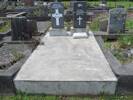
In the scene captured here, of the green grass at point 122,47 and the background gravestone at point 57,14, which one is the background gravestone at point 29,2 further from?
the green grass at point 122,47

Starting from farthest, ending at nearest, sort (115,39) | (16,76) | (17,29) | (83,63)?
(115,39) → (17,29) → (83,63) → (16,76)

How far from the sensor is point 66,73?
507 centimetres

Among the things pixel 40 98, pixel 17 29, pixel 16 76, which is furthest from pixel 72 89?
pixel 17 29

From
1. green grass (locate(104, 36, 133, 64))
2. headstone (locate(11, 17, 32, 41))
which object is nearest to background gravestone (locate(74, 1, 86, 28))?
green grass (locate(104, 36, 133, 64))

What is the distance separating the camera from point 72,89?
183 inches

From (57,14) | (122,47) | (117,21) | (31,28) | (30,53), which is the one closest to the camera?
(30,53)

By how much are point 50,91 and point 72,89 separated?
0.40 meters

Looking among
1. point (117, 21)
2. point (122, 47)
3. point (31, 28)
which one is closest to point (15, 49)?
point (31, 28)

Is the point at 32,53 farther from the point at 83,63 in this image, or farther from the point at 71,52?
the point at 83,63

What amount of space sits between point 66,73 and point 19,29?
11.4 ft

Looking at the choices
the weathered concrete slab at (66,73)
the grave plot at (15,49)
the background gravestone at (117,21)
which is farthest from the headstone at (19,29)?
the background gravestone at (117,21)

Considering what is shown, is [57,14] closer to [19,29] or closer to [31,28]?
[31,28]

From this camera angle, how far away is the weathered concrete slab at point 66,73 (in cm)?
465

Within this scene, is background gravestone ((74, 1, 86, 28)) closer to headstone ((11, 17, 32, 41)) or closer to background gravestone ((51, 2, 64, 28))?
→ background gravestone ((51, 2, 64, 28))
